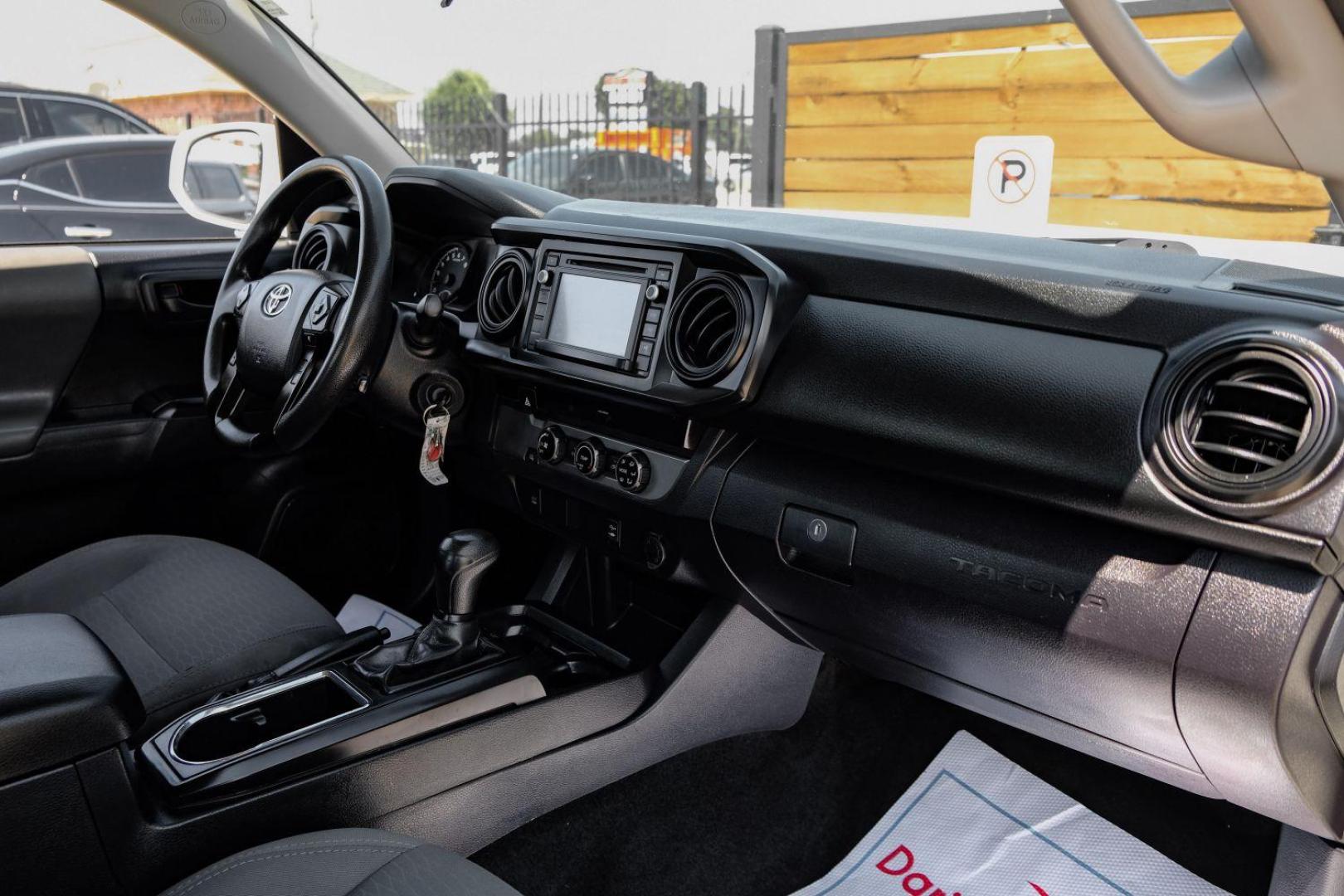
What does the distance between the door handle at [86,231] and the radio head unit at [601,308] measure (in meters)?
1.30

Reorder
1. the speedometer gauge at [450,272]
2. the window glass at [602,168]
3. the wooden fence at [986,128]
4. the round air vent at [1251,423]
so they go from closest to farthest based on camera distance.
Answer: the round air vent at [1251,423]
the speedometer gauge at [450,272]
the wooden fence at [986,128]
the window glass at [602,168]

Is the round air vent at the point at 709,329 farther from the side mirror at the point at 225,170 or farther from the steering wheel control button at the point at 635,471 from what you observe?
the side mirror at the point at 225,170

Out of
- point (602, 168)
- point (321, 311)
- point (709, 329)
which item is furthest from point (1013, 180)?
point (602, 168)

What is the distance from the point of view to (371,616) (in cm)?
229

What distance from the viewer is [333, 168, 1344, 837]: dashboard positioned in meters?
1.06

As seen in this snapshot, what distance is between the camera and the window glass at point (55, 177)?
2518mm

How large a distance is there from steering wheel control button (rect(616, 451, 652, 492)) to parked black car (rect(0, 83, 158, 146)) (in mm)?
1715

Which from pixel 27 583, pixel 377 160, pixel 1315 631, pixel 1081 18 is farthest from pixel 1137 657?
pixel 377 160

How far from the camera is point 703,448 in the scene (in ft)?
5.21

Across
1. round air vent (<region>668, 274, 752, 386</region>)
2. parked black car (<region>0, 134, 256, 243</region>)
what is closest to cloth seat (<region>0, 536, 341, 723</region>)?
round air vent (<region>668, 274, 752, 386</region>)

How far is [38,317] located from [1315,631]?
222 cm

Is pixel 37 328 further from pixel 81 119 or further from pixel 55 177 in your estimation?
pixel 81 119

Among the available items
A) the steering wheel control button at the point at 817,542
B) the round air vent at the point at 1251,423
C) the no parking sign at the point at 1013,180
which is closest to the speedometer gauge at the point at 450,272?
the steering wheel control button at the point at 817,542

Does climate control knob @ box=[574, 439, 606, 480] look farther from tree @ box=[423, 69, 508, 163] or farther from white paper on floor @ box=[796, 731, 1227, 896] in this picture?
tree @ box=[423, 69, 508, 163]
